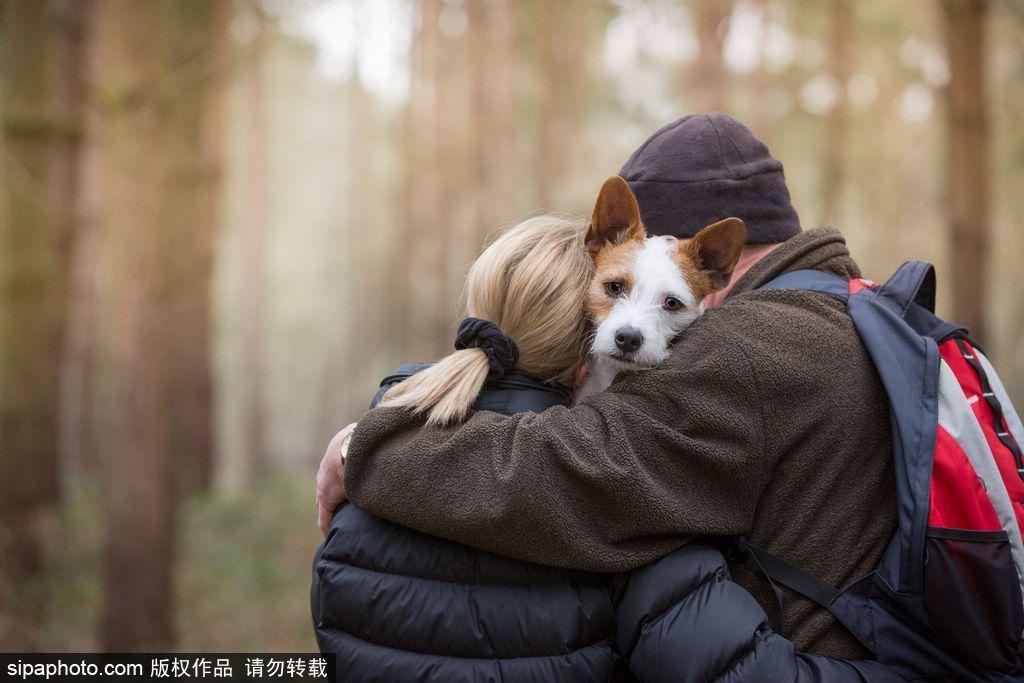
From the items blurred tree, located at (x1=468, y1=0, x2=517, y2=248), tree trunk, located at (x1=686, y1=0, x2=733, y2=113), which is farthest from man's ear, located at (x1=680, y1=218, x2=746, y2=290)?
blurred tree, located at (x1=468, y1=0, x2=517, y2=248)

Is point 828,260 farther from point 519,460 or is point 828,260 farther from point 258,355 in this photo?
point 258,355

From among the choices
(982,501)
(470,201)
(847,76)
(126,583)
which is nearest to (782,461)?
(982,501)

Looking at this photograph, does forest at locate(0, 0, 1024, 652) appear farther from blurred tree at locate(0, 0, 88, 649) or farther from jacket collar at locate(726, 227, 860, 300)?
jacket collar at locate(726, 227, 860, 300)

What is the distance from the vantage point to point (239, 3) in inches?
628

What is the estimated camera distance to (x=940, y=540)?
2.52 m

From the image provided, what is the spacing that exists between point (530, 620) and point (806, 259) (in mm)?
1500

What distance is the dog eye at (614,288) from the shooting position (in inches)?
129

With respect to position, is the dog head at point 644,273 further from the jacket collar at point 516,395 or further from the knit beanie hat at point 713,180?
the jacket collar at point 516,395

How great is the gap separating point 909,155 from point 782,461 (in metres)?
27.9

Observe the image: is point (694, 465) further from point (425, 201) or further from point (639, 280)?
point (425, 201)

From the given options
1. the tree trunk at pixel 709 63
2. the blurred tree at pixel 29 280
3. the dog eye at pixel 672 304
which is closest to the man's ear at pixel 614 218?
the dog eye at pixel 672 304

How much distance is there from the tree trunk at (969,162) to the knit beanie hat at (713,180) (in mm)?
7311

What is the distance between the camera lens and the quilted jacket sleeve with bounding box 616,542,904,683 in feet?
8.01

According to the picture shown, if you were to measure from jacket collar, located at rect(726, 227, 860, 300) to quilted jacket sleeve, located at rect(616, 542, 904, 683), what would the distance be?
0.98 metres
